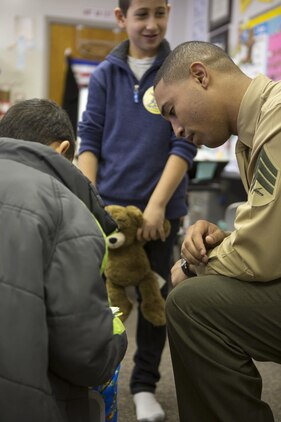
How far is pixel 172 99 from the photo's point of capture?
1229 millimetres

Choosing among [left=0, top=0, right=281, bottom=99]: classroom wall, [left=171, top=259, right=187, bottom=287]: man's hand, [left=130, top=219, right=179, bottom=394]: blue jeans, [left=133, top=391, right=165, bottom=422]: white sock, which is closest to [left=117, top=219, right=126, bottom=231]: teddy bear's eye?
[left=130, top=219, right=179, bottom=394]: blue jeans

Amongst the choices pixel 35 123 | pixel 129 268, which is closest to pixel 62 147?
pixel 35 123

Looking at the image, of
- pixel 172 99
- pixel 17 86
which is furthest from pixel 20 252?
pixel 17 86

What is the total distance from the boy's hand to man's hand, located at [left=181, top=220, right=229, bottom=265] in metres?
0.31

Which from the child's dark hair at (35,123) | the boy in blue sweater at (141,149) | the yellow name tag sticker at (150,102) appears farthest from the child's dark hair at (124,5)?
the child's dark hair at (35,123)

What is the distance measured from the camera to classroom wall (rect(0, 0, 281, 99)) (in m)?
4.79

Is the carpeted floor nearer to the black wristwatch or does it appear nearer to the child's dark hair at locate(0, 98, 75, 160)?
the black wristwatch

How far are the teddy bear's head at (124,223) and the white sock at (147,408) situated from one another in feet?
1.56

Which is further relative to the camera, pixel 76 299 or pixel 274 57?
pixel 274 57

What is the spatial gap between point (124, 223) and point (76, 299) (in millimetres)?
724

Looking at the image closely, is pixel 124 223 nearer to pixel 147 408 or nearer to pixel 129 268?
pixel 129 268

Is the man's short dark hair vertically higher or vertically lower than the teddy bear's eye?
higher

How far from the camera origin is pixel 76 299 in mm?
814

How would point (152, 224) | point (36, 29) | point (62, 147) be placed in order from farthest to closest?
1. point (36, 29)
2. point (152, 224)
3. point (62, 147)
